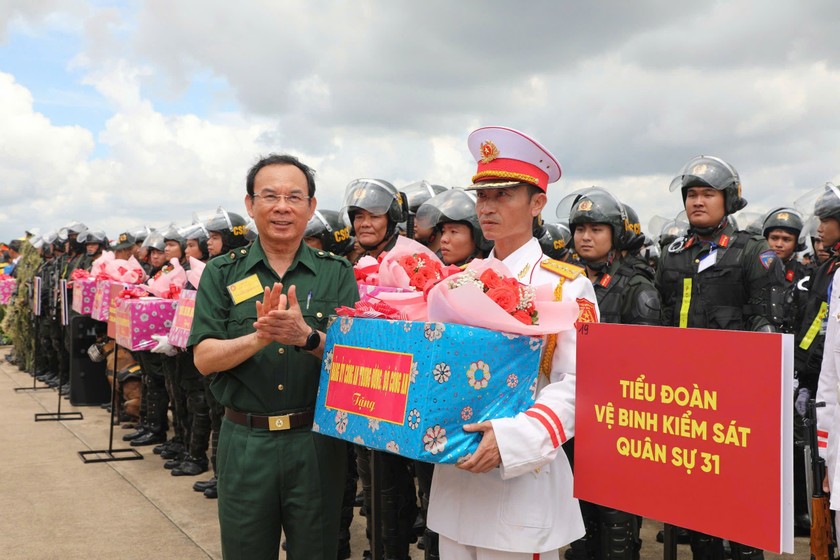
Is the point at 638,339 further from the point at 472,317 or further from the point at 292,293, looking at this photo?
the point at 292,293

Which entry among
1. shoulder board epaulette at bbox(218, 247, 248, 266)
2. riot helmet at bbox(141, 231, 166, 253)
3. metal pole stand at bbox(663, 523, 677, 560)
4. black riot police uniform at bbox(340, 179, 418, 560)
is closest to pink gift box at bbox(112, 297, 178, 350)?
black riot police uniform at bbox(340, 179, 418, 560)

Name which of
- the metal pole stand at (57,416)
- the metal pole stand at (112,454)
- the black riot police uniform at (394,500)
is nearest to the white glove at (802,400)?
the black riot police uniform at (394,500)

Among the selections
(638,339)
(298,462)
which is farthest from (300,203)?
(638,339)

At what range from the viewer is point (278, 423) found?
2.71 meters

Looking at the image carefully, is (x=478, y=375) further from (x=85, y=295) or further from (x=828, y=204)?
(x=85, y=295)

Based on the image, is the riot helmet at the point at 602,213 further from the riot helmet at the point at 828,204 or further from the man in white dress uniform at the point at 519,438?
the man in white dress uniform at the point at 519,438

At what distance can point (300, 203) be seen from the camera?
2.81m

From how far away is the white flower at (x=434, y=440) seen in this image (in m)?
2.10

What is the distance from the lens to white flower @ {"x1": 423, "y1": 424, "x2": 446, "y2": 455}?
2.10m

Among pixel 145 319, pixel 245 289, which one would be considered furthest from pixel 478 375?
pixel 145 319

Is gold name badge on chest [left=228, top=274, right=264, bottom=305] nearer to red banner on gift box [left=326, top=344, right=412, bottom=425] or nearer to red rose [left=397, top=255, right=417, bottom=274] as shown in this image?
red banner on gift box [left=326, top=344, right=412, bottom=425]

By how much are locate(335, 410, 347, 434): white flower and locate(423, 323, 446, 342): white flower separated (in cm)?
46

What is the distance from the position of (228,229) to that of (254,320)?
5219 mm

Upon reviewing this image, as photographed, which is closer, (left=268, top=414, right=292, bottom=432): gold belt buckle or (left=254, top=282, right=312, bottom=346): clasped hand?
(left=254, top=282, right=312, bottom=346): clasped hand
